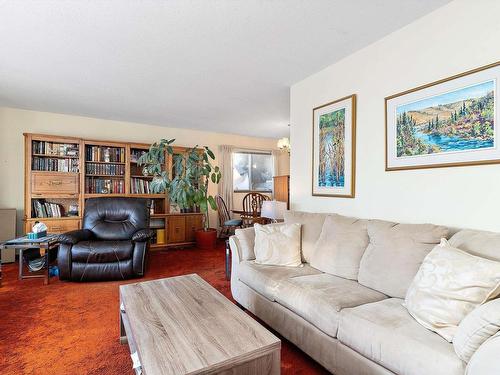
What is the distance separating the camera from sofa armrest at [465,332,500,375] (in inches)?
35.5

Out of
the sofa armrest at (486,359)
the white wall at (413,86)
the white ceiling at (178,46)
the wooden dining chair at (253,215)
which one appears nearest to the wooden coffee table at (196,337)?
the sofa armrest at (486,359)

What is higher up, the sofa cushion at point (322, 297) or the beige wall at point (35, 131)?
the beige wall at point (35, 131)

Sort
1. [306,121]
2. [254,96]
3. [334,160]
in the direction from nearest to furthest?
[334,160] < [306,121] < [254,96]

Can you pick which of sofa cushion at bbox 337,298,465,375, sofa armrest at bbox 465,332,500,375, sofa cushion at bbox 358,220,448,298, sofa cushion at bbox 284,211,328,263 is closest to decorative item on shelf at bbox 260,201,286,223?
sofa cushion at bbox 284,211,328,263

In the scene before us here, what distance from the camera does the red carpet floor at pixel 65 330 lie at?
66.9 inches

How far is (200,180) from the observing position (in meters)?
5.18

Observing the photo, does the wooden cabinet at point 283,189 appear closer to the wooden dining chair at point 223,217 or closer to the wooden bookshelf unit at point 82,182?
the wooden dining chair at point 223,217

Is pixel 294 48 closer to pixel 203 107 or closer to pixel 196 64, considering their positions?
pixel 196 64

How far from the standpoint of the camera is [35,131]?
4.44 m

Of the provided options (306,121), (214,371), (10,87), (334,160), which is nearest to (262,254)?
(334,160)

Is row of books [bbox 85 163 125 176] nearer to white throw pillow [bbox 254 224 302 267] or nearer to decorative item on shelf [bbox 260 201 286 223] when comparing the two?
decorative item on shelf [bbox 260 201 286 223]

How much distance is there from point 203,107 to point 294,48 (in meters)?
2.06

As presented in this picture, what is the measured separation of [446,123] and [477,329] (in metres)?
1.34

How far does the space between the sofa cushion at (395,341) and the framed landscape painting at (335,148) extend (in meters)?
1.29
